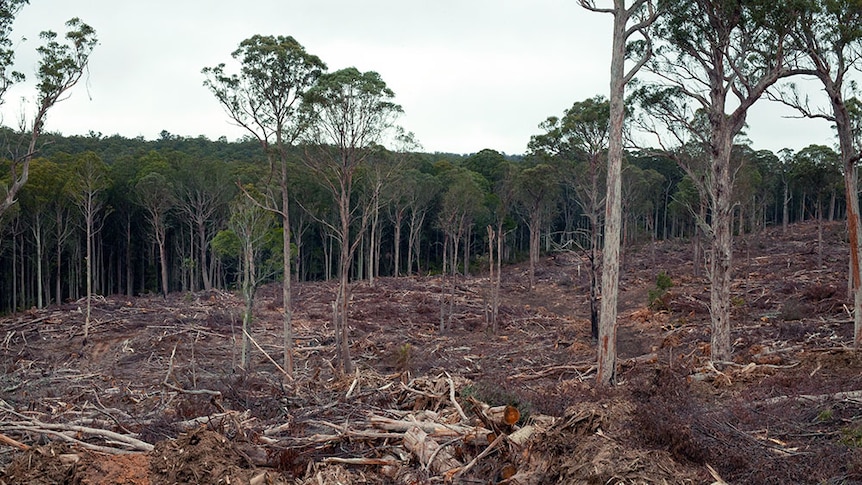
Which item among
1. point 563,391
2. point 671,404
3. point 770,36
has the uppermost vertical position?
Result: point 770,36

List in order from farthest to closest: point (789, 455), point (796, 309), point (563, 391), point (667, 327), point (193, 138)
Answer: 1. point (193, 138)
2. point (667, 327)
3. point (796, 309)
4. point (563, 391)
5. point (789, 455)

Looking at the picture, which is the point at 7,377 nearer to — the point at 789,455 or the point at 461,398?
the point at 461,398

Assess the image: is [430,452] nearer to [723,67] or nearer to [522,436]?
[522,436]

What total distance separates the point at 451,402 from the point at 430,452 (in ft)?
6.62

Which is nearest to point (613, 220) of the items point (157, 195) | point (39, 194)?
point (157, 195)

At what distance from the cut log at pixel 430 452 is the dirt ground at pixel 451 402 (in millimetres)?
39

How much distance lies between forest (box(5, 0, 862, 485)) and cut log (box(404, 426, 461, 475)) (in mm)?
31

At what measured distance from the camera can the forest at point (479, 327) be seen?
21.4 feet

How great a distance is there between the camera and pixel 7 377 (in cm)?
1698

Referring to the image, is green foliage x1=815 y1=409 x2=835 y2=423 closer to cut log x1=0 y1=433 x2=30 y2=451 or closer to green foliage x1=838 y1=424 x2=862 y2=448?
green foliage x1=838 y1=424 x2=862 y2=448

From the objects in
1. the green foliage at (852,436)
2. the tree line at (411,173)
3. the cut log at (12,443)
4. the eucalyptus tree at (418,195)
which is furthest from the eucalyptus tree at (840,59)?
the eucalyptus tree at (418,195)

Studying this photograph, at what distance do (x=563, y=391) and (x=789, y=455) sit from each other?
5160mm

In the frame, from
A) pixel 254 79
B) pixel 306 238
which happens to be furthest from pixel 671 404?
pixel 306 238

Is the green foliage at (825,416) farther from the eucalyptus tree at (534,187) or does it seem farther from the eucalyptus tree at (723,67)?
the eucalyptus tree at (534,187)
